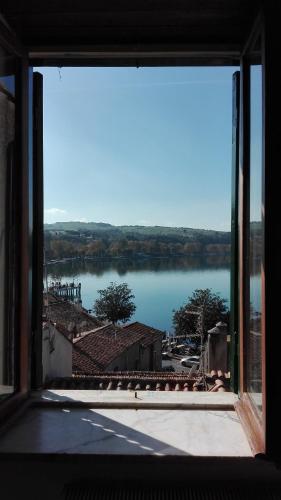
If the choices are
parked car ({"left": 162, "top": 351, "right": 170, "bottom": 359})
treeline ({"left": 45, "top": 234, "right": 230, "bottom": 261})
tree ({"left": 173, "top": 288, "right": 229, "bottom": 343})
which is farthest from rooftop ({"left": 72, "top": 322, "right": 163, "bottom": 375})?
treeline ({"left": 45, "top": 234, "right": 230, "bottom": 261})

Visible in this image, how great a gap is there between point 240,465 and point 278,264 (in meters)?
0.63

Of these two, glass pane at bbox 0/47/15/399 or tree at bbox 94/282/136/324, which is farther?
tree at bbox 94/282/136/324

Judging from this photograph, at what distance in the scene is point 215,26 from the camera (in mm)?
1638

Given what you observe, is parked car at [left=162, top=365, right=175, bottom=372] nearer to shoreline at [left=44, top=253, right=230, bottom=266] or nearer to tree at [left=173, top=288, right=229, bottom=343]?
tree at [left=173, top=288, right=229, bottom=343]

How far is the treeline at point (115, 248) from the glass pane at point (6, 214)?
1.85 feet

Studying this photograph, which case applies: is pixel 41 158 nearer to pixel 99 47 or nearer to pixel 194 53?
pixel 99 47

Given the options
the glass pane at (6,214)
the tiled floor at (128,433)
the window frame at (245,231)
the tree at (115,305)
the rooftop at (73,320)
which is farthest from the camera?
the tree at (115,305)

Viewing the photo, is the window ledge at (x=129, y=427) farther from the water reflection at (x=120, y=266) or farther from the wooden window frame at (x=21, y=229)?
the water reflection at (x=120, y=266)

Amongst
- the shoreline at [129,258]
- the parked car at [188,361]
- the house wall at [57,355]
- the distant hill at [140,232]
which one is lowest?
the parked car at [188,361]

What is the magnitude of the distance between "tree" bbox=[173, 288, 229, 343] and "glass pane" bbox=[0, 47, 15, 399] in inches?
74.0

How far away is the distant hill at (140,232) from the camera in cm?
224

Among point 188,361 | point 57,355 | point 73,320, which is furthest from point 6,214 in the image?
point 188,361

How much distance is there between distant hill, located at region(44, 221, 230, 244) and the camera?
2.24 meters

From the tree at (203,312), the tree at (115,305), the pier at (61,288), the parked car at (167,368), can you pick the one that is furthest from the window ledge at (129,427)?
the parked car at (167,368)
